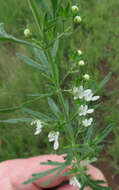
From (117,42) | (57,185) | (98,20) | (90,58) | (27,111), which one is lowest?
(57,185)

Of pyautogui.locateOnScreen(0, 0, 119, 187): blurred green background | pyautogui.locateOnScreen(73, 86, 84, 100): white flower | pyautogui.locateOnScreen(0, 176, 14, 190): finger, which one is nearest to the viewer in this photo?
pyautogui.locateOnScreen(73, 86, 84, 100): white flower

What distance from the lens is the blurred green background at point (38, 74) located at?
312 centimetres

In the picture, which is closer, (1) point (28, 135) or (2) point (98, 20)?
(1) point (28, 135)

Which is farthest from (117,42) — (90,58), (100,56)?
(90,58)

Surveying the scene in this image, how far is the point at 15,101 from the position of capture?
3377 mm

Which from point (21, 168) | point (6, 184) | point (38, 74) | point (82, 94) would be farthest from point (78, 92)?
point (38, 74)

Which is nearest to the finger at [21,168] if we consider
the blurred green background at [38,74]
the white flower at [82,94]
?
the blurred green background at [38,74]

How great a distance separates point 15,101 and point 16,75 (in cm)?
55

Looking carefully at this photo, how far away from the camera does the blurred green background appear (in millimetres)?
3115

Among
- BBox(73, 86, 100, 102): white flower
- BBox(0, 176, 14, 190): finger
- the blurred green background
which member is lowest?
BBox(0, 176, 14, 190): finger

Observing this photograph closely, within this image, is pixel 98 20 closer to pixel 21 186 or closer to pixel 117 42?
pixel 117 42

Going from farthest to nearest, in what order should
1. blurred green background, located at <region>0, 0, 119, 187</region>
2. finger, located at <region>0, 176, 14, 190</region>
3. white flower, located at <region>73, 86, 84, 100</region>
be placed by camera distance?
blurred green background, located at <region>0, 0, 119, 187</region>, finger, located at <region>0, 176, 14, 190</region>, white flower, located at <region>73, 86, 84, 100</region>

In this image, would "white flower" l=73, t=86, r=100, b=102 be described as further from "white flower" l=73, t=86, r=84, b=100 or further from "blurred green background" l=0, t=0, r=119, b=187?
"blurred green background" l=0, t=0, r=119, b=187

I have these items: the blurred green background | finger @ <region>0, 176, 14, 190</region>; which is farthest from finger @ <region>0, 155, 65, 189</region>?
the blurred green background
